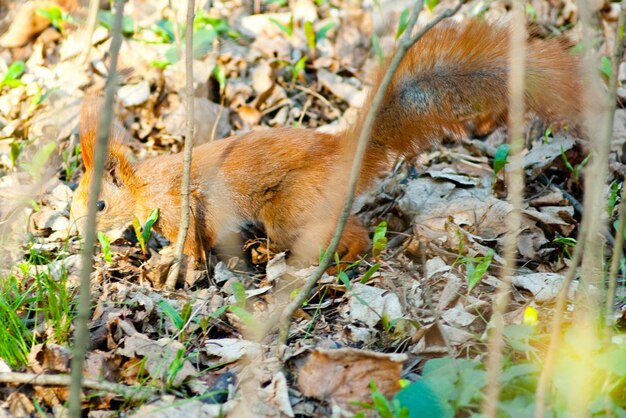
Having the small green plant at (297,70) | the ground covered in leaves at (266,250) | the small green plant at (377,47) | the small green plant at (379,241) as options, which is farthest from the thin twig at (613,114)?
the small green plant at (297,70)

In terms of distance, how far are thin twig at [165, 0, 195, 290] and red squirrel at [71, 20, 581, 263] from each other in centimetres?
42

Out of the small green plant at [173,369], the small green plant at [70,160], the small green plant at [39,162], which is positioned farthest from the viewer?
the small green plant at [70,160]

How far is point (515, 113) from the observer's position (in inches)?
75.5

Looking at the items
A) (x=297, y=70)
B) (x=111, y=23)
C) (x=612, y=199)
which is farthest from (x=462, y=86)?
(x=111, y=23)

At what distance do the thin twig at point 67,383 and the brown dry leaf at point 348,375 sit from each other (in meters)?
0.54

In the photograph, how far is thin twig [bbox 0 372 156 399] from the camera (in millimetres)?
2355

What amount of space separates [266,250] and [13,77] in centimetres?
263

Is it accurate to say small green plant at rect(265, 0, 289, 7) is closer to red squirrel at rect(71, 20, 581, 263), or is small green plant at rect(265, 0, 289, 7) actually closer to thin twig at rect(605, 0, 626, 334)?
red squirrel at rect(71, 20, 581, 263)

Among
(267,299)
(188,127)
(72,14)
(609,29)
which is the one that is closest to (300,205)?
(267,299)

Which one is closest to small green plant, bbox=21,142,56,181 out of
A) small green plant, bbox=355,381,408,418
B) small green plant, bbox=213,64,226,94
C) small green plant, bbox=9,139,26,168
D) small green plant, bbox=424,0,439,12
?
small green plant, bbox=9,139,26,168

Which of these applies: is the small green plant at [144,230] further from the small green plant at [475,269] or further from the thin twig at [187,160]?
the small green plant at [475,269]

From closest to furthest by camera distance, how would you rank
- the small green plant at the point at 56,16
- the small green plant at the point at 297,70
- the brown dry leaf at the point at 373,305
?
the brown dry leaf at the point at 373,305
the small green plant at the point at 297,70
the small green plant at the point at 56,16

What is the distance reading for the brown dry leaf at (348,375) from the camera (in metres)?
2.37

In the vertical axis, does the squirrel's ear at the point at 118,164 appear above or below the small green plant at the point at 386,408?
above
